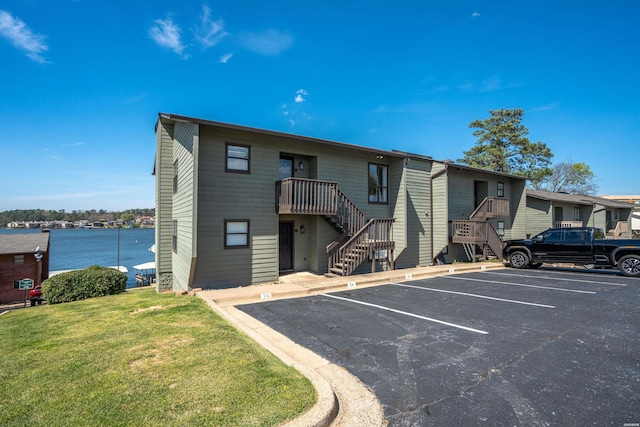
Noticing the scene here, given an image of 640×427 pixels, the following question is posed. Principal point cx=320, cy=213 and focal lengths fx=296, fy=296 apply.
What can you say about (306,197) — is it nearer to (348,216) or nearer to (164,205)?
(348,216)

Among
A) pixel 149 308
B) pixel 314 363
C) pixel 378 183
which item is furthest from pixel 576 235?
pixel 149 308

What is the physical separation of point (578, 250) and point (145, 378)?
15207 mm

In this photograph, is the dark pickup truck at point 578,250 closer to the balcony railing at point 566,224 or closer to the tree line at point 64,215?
the balcony railing at point 566,224

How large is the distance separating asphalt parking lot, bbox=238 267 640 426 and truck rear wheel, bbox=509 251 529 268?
14.3 ft

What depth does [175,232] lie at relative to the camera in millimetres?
11797

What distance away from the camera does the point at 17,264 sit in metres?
19.4

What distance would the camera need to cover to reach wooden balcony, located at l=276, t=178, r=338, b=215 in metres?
10.3

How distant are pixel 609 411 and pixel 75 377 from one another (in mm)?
6092

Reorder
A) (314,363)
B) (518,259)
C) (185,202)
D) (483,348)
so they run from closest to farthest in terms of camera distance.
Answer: (314,363)
(483,348)
(185,202)
(518,259)

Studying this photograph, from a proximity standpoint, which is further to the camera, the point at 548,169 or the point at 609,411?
the point at 548,169

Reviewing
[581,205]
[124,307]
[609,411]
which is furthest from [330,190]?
[581,205]

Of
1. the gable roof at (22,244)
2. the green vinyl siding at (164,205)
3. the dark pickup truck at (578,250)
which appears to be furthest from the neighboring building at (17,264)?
the dark pickup truck at (578,250)

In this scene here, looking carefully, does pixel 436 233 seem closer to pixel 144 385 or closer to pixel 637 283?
pixel 637 283

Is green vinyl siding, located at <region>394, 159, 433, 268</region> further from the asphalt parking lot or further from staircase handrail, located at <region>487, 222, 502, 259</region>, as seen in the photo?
the asphalt parking lot
